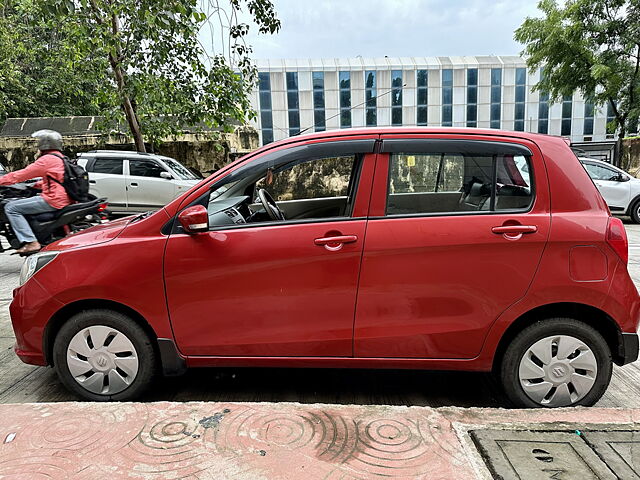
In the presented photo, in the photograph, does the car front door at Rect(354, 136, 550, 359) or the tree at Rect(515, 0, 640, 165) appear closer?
the car front door at Rect(354, 136, 550, 359)

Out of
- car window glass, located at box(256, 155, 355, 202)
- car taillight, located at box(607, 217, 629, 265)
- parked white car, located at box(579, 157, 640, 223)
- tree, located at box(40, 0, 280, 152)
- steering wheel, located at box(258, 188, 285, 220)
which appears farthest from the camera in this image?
parked white car, located at box(579, 157, 640, 223)

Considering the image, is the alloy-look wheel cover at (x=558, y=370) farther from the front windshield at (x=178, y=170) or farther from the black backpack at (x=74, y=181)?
the front windshield at (x=178, y=170)

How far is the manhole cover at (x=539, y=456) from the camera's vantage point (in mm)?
2021

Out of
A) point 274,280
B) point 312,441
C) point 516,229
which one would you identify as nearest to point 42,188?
point 274,280

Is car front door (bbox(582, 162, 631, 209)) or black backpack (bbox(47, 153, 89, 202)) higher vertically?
black backpack (bbox(47, 153, 89, 202))

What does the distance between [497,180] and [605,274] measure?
83 centimetres

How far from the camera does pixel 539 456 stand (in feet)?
7.04

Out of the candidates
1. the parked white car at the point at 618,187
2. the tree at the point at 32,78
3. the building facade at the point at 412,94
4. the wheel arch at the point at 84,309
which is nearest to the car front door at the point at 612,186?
the parked white car at the point at 618,187

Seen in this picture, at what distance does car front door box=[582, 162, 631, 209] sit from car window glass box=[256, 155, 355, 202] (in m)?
11.0

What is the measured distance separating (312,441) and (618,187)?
1269 cm

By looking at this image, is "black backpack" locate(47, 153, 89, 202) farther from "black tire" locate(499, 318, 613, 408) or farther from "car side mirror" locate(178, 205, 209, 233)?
"black tire" locate(499, 318, 613, 408)

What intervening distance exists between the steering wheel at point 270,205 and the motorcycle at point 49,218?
3537 mm

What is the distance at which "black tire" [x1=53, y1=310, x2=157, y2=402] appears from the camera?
2828 mm

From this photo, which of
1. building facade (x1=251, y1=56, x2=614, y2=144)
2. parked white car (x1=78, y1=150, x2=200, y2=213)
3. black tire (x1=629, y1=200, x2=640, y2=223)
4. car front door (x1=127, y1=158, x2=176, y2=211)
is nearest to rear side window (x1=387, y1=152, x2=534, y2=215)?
parked white car (x1=78, y1=150, x2=200, y2=213)
